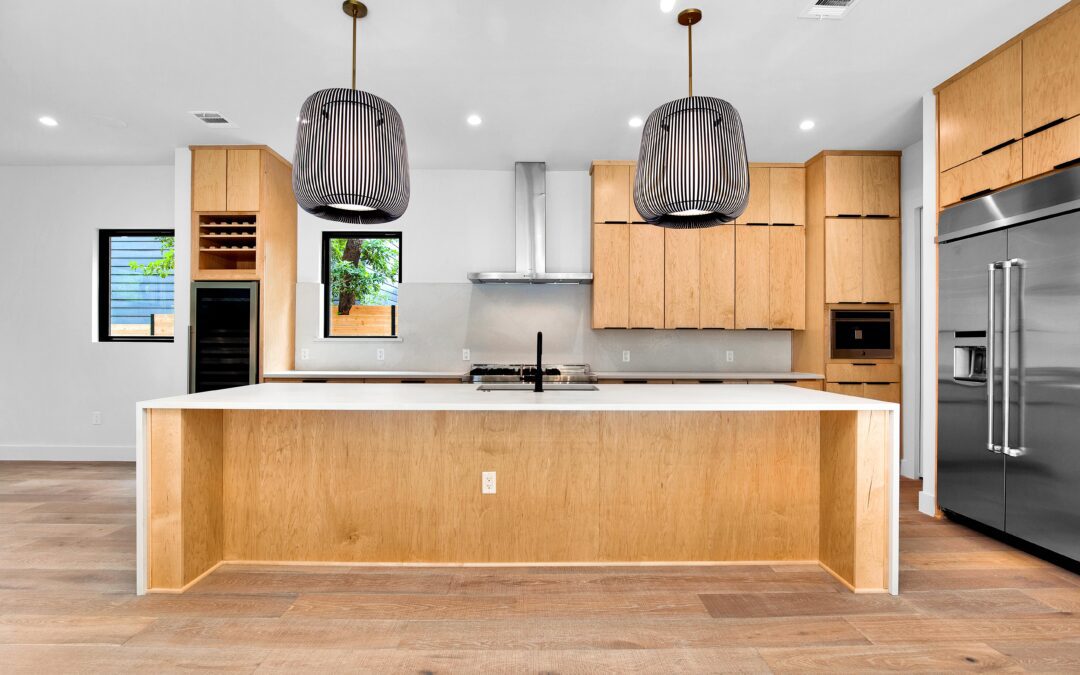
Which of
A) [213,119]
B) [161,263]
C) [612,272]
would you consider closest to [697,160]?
[612,272]

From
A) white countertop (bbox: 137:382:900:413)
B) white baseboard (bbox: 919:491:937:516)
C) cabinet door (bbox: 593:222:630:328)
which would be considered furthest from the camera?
cabinet door (bbox: 593:222:630:328)

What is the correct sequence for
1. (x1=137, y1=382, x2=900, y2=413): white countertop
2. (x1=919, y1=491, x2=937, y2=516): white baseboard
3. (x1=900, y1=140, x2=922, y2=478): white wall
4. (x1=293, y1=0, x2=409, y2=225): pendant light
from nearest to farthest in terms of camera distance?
(x1=293, y1=0, x2=409, y2=225): pendant light < (x1=137, y1=382, x2=900, y2=413): white countertop < (x1=919, y1=491, x2=937, y2=516): white baseboard < (x1=900, y1=140, x2=922, y2=478): white wall

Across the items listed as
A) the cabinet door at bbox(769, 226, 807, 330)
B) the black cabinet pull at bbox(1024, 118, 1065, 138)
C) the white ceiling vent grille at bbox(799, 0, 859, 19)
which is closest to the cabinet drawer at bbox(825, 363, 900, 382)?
the cabinet door at bbox(769, 226, 807, 330)

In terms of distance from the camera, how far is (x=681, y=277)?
15.8 ft

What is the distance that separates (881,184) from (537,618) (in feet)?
14.1

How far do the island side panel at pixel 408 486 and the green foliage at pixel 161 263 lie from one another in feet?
11.2

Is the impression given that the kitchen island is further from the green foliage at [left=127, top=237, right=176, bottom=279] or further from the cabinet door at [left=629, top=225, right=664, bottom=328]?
the green foliage at [left=127, top=237, right=176, bottom=279]

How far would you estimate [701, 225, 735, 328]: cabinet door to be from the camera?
4.79 m

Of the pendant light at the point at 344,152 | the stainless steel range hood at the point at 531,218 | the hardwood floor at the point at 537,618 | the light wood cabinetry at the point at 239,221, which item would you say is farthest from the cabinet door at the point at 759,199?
the light wood cabinetry at the point at 239,221

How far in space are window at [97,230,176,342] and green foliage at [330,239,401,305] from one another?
1488mm

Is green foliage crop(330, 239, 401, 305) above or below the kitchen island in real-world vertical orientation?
above

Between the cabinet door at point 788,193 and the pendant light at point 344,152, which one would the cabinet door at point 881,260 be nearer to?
the cabinet door at point 788,193

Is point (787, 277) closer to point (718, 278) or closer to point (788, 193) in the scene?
point (718, 278)

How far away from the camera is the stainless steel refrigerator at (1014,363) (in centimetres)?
256
